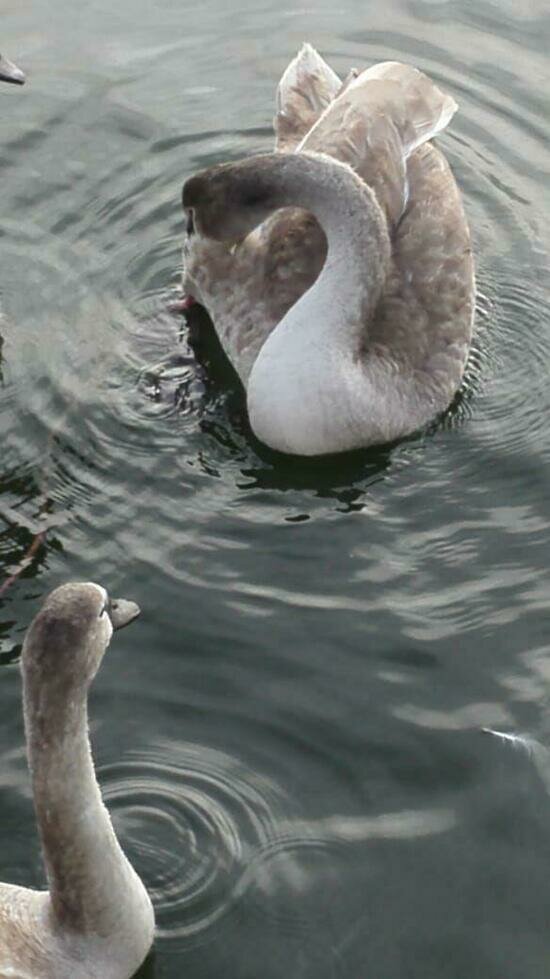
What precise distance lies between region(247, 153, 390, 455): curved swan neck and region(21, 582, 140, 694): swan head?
3944 mm

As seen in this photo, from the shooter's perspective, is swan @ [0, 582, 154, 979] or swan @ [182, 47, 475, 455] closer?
swan @ [0, 582, 154, 979]

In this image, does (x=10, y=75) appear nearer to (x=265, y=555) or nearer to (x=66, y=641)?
(x=265, y=555)

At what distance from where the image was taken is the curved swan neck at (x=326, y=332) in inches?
463

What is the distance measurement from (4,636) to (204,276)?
335 cm

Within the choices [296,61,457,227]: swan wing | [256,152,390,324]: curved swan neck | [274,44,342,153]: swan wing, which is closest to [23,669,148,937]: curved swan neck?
[256,152,390,324]: curved swan neck

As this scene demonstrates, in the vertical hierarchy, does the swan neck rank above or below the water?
above

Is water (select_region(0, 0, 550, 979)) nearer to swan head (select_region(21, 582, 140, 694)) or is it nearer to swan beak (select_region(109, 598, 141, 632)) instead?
swan beak (select_region(109, 598, 141, 632))

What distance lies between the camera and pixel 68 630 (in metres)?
7.88

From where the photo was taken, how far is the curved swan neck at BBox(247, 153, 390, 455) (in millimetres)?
11758

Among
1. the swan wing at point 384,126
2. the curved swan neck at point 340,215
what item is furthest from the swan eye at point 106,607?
the swan wing at point 384,126

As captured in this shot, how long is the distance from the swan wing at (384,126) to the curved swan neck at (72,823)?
5.44 m

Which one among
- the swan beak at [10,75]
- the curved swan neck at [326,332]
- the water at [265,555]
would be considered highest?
the swan beak at [10,75]

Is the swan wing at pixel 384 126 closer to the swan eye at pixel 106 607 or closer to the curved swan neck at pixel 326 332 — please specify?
the curved swan neck at pixel 326 332

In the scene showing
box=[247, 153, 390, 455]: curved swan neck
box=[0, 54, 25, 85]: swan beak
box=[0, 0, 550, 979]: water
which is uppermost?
box=[0, 54, 25, 85]: swan beak
